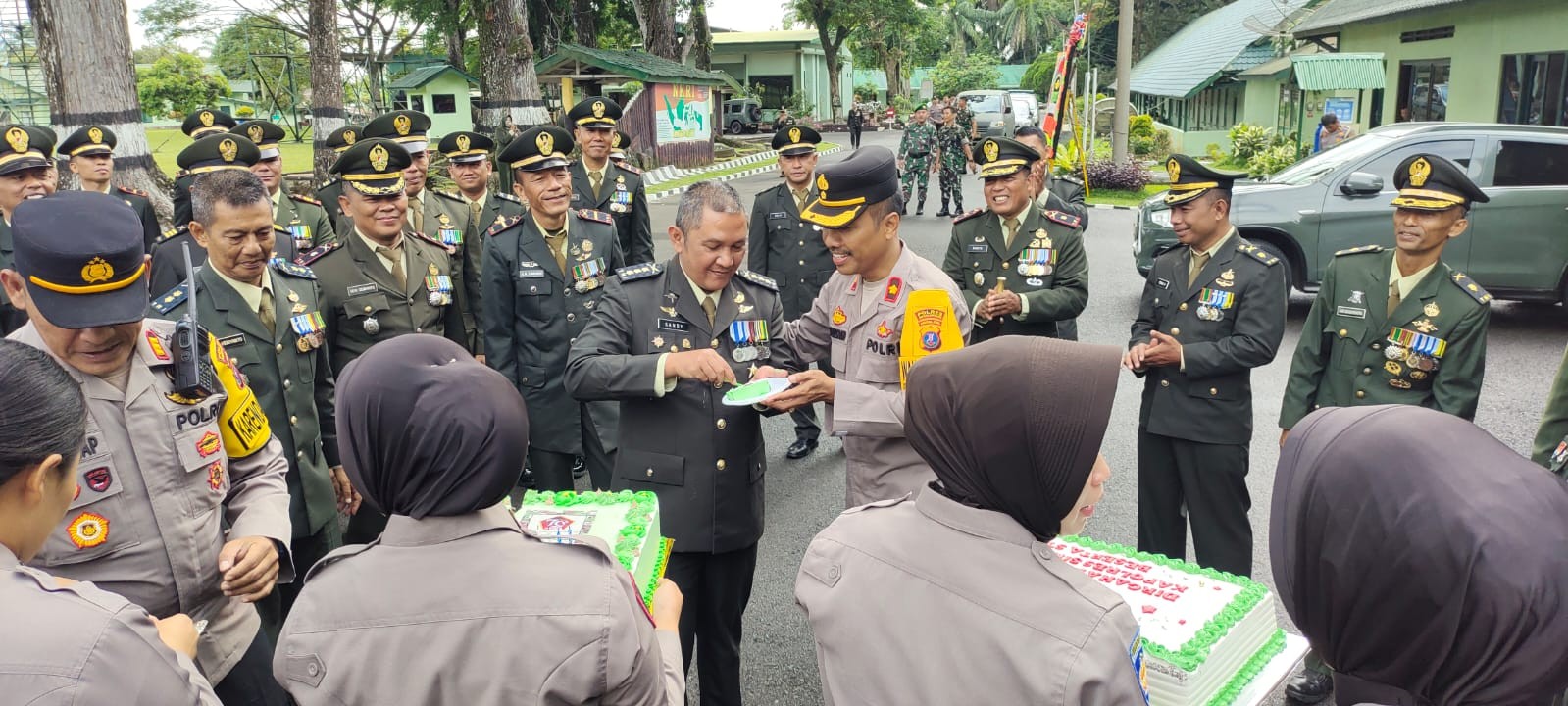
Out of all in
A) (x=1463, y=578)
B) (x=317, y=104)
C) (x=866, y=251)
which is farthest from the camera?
(x=317, y=104)

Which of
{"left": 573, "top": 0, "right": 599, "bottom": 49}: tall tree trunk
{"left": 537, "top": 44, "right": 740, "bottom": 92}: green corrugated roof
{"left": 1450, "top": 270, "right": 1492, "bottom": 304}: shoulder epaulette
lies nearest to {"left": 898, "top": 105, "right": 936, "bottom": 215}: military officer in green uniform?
{"left": 537, "top": 44, "right": 740, "bottom": 92}: green corrugated roof

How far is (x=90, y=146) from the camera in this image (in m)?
7.09

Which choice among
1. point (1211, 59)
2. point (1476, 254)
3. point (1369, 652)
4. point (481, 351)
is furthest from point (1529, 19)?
point (1369, 652)

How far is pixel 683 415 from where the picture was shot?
309cm

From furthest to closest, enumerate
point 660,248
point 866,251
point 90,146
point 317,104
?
point 317,104, point 660,248, point 90,146, point 866,251

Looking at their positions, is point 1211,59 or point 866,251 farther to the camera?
point 1211,59

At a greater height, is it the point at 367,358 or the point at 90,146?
the point at 90,146

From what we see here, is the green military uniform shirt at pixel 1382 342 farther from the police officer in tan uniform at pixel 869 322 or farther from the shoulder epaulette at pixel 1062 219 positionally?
the police officer in tan uniform at pixel 869 322

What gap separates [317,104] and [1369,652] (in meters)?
16.3

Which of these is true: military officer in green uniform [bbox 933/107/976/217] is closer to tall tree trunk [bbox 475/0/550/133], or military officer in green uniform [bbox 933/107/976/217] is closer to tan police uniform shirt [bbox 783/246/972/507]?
tall tree trunk [bbox 475/0/550/133]

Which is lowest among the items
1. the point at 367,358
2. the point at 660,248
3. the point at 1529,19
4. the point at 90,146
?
the point at 660,248

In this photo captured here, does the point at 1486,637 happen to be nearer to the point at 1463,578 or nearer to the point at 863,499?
the point at 1463,578

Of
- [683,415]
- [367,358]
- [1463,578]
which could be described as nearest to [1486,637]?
[1463,578]

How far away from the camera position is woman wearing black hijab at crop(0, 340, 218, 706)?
1.37m
